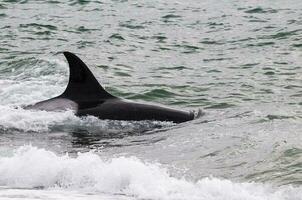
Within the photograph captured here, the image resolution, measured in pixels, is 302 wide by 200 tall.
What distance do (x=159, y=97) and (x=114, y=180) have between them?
233 inches

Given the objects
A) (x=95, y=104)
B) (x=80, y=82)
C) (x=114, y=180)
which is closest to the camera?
(x=114, y=180)

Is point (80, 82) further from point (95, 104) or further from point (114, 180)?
point (114, 180)

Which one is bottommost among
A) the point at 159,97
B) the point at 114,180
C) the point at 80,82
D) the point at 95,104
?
the point at 159,97

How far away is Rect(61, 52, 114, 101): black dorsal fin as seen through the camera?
36.7 feet

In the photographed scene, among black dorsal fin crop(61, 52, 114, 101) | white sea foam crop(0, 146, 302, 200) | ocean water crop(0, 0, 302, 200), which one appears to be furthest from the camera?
black dorsal fin crop(61, 52, 114, 101)

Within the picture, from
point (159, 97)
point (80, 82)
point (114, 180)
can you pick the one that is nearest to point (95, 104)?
point (80, 82)

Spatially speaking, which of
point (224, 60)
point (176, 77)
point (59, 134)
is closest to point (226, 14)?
point (224, 60)

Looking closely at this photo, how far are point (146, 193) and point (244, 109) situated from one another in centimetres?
495

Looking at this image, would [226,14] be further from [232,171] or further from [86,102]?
[232,171]

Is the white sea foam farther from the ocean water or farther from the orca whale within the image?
the orca whale

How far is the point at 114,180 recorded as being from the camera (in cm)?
761

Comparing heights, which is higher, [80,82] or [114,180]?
[114,180]

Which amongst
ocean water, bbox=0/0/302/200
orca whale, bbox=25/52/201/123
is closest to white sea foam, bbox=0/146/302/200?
ocean water, bbox=0/0/302/200

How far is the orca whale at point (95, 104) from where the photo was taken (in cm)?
1119
